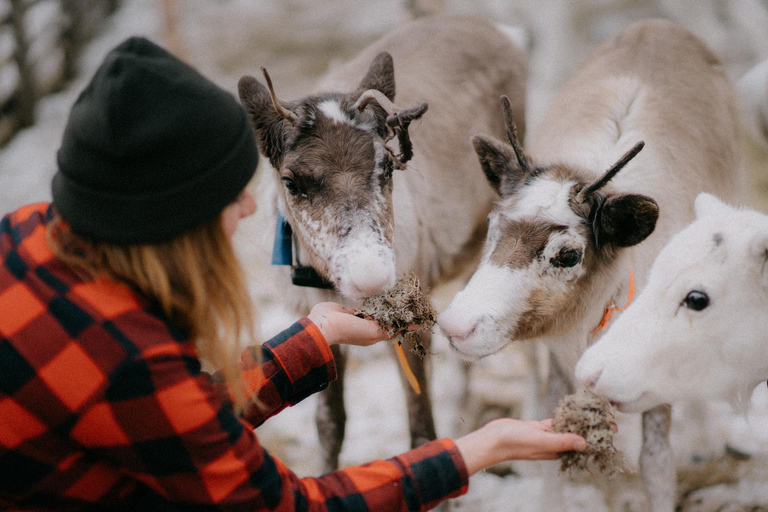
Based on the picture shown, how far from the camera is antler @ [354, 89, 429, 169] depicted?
289cm

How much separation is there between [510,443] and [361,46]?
29.9ft

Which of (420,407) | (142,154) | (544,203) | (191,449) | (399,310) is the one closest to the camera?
(142,154)

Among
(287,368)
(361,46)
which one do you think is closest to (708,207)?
(287,368)

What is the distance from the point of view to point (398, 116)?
287 cm

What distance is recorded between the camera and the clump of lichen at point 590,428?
2244mm

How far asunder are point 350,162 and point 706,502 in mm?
2713

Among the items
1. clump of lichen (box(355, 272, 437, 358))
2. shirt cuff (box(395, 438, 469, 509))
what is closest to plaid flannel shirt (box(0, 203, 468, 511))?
shirt cuff (box(395, 438, 469, 509))

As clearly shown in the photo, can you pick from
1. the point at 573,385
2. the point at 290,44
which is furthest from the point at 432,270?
the point at 290,44

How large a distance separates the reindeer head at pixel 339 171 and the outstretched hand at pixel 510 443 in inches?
31.4

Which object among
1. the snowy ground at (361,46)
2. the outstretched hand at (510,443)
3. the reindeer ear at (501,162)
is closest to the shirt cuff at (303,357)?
the outstretched hand at (510,443)

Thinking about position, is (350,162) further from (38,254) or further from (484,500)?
(484,500)

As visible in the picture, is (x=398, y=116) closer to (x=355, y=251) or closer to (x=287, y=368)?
(x=355, y=251)

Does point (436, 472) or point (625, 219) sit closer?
point (436, 472)

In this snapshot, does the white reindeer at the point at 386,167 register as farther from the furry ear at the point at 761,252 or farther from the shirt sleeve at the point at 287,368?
the furry ear at the point at 761,252
